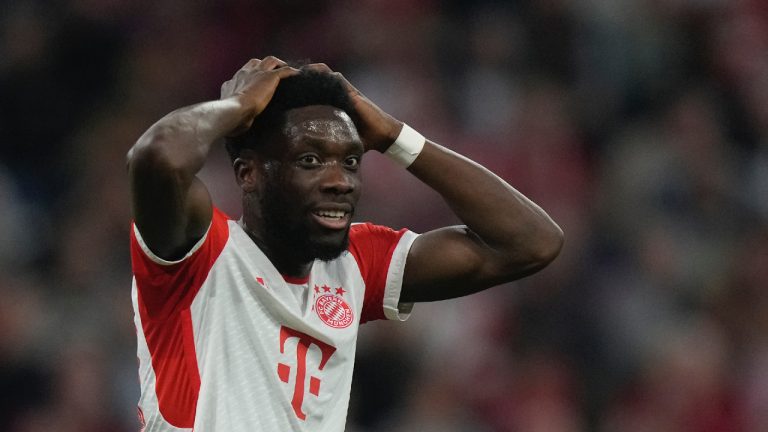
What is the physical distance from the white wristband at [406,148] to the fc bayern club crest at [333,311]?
505 mm

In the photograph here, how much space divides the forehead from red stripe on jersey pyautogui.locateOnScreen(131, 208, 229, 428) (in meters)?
0.39

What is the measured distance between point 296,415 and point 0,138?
12.7 feet

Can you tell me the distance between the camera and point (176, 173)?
291cm

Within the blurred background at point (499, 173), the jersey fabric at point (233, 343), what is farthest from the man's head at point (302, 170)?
the blurred background at point (499, 173)

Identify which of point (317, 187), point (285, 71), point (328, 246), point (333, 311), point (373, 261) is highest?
point (285, 71)

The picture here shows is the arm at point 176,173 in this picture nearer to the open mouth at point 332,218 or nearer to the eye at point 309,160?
the eye at point 309,160

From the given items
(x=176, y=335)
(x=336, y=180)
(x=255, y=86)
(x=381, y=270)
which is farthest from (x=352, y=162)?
(x=176, y=335)

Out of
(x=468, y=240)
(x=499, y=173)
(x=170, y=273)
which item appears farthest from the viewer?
(x=499, y=173)

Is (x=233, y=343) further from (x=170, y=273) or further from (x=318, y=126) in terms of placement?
(x=318, y=126)

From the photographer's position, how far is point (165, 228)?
296 cm

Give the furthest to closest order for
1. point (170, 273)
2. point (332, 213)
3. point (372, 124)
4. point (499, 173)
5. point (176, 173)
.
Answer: point (499, 173) < point (372, 124) < point (332, 213) < point (170, 273) < point (176, 173)

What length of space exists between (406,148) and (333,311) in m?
0.59

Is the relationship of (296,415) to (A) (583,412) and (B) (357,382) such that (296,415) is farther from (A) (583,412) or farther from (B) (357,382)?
(A) (583,412)

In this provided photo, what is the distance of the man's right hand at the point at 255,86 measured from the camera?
325cm
